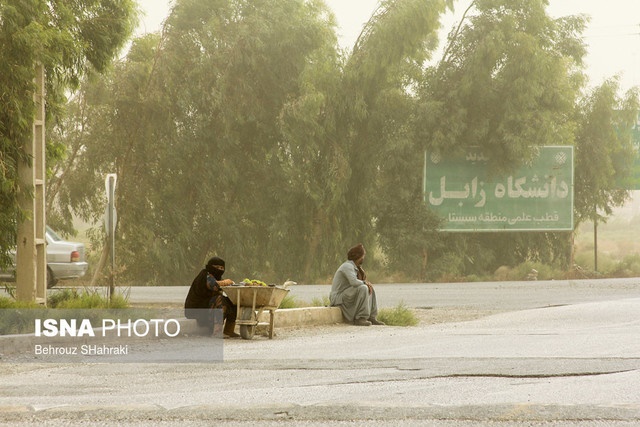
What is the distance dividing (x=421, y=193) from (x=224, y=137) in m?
6.41

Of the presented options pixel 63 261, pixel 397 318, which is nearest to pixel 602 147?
pixel 63 261

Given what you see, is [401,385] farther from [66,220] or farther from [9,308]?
[66,220]

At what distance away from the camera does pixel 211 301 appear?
561 inches

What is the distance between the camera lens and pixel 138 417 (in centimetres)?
764

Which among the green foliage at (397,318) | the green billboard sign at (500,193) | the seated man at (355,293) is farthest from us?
the green billboard sign at (500,193)

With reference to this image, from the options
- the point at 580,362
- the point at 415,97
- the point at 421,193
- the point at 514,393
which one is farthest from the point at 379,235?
the point at 514,393

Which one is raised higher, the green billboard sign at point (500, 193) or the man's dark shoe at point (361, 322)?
the green billboard sign at point (500, 193)

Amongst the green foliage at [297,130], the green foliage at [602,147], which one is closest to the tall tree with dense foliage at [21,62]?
the green foliage at [297,130]

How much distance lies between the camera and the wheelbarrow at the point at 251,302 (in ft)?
45.6

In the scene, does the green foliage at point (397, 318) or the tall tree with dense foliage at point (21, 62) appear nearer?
the tall tree with dense foliage at point (21, 62)

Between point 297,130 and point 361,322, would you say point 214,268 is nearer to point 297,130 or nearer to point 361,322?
point 361,322

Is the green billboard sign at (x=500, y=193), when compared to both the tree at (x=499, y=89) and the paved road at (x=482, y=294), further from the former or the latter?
the paved road at (x=482, y=294)

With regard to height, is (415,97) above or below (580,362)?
above

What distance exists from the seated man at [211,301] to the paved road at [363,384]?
0.44 meters
